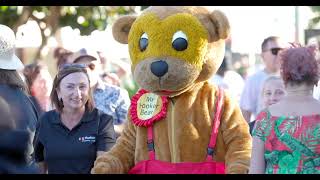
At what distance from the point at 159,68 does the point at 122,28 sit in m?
0.64

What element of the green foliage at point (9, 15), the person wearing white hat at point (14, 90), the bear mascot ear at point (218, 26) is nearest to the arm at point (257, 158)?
the bear mascot ear at point (218, 26)

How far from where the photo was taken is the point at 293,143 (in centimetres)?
488

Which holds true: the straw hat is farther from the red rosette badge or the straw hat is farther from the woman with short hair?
the woman with short hair

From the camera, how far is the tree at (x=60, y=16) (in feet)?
51.2

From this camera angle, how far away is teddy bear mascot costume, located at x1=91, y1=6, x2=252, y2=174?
5512 mm

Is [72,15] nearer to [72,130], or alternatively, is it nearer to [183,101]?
[72,130]

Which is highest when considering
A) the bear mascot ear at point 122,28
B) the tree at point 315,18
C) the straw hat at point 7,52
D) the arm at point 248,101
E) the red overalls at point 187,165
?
the tree at point 315,18

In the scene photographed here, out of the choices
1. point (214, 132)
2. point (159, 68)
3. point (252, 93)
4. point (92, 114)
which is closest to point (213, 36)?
point (159, 68)

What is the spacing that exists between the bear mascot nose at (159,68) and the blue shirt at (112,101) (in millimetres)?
1920

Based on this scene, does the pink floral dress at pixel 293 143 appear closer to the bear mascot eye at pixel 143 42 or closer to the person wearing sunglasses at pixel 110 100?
the bear mascot eye at pixel 143 42

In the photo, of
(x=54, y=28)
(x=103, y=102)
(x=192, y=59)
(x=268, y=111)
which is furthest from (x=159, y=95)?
(x=54, y=28)

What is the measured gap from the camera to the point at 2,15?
15.8 m

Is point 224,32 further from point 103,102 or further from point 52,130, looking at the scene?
point 103,102

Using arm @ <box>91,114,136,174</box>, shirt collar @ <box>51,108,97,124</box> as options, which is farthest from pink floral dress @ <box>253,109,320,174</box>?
shirt collar @ <box>51,108,97,124</box>
